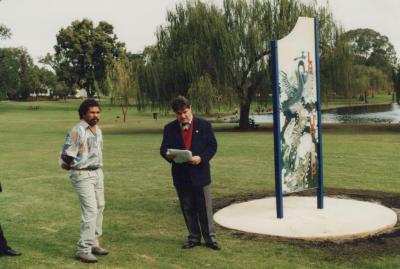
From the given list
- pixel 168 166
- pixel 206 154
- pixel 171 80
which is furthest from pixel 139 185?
pixel 171 80

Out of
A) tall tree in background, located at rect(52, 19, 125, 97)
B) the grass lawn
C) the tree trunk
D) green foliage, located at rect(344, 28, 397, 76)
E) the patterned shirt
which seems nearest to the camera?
the patterned shirt

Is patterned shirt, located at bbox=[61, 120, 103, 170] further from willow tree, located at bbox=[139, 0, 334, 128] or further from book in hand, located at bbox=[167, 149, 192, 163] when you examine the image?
willow tree, located at bbox=[139, 0, 334, 128]

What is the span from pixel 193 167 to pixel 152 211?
7.82ft

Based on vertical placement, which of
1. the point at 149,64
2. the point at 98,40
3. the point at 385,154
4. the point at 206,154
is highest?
the point at 98,40

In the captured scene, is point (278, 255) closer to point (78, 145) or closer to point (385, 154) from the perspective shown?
point (78, 145)

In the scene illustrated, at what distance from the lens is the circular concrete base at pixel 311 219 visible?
652cm

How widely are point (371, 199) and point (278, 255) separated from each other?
3.56 m

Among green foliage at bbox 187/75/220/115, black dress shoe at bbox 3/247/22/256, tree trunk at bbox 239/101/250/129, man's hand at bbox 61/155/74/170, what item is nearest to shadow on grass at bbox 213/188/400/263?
man's hand at bbox 61/155/74/170

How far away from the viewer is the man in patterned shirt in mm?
5355

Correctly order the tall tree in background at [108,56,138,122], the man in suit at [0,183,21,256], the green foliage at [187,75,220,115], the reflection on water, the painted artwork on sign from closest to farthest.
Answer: the man in suit at [0,183,21,256] < the painted artwork on sign < the green foliage at [187,75,220,115] < the reflection on water < the tall tree in background at [108,56,138,122]

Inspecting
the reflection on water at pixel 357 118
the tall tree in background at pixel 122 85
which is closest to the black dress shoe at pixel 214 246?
the reflection on water at pixel 357 118

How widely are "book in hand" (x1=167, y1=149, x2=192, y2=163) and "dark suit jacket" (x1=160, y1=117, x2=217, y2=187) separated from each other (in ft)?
0.70

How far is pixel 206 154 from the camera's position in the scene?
19.1 feet

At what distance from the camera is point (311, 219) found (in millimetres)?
7156
